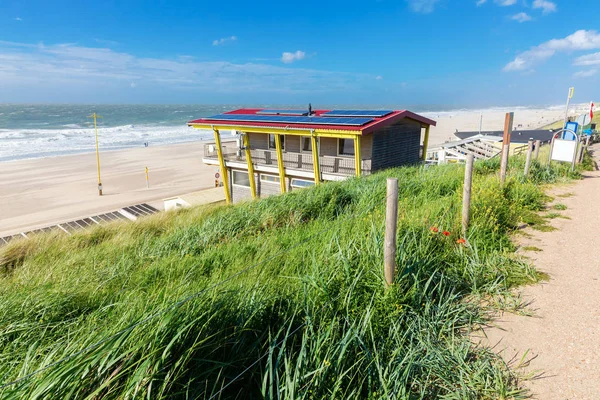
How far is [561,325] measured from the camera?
4.13 metres

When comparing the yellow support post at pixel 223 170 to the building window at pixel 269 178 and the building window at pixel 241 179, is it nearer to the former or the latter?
the building window at pixel 241 179

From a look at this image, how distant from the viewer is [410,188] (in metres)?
9.45

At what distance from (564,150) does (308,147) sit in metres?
11.1

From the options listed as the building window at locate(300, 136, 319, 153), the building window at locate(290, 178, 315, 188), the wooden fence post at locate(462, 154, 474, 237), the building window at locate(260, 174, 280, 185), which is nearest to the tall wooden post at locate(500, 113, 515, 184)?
the wooden fence post at locate(462, 154, 474, 237)

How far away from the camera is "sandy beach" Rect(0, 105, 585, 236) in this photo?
23.6 meters

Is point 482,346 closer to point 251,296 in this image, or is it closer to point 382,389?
point 382,389

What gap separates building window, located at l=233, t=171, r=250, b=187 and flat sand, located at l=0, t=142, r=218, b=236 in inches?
276

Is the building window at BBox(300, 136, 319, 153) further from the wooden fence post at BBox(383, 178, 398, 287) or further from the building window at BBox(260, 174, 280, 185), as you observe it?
the wooden fence post at BBox(383, 178, 398, 287)

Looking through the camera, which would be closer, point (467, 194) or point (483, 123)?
point (467, 194)

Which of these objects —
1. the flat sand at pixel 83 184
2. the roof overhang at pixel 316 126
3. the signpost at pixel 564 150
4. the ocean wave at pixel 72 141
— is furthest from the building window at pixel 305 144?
the ocean wave at pixel 72 141

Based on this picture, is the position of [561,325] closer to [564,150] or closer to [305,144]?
[564,150]

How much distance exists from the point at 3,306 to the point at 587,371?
5834mm

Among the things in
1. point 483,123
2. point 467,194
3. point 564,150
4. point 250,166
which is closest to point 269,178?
point 250,166

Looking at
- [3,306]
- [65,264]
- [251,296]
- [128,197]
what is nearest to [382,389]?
[251,296]
